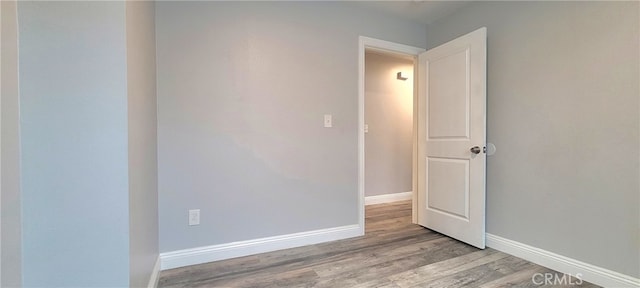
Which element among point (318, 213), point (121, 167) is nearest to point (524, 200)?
point (318, 213)

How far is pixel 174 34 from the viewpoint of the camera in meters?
1.94

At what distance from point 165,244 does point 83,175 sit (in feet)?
3.46

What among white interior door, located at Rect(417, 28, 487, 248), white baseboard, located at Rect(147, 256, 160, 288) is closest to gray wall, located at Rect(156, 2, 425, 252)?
white baseboard, located at Rect(147, 256, 160, 288)

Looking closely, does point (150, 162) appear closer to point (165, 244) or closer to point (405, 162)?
point (165, 244)

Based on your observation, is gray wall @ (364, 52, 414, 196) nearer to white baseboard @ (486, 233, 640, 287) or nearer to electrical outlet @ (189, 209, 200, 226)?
white baseboard @ (486, 233, 640, 287)

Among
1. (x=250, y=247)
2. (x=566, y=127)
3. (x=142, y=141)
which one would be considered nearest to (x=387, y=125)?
(x=566, y=127)

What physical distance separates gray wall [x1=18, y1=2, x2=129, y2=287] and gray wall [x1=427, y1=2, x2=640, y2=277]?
252cm

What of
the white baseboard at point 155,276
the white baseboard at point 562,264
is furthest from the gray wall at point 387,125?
the white baseboard at point 155,276

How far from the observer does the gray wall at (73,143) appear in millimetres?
1036

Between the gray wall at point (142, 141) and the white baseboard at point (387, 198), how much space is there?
2.77 meters

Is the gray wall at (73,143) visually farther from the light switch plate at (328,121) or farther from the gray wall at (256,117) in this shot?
the light switch plate at (328,121)

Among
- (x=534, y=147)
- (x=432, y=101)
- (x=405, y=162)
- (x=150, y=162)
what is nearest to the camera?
(x=150, y=162)

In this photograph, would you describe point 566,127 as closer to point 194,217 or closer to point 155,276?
point 194,217

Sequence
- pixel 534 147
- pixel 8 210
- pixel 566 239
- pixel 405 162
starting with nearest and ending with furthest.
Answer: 1. pixel 8 210
2. pixel 566 239
3. pixel 534 147
4. pixel 405 162
